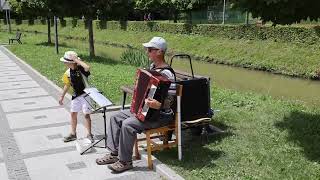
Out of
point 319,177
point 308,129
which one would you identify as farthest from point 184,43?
point 319,177

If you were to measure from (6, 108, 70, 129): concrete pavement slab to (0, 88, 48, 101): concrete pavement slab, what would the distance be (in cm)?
212

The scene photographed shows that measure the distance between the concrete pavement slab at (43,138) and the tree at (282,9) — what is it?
3.48 m

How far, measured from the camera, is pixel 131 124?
19.2ft

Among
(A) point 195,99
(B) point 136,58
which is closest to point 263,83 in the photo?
(B) point 136,58

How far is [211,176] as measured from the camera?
5.57 metres

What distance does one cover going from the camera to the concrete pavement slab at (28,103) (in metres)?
10.2

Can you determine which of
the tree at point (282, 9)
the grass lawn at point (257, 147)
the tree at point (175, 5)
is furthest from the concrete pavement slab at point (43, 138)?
the tree at point (175, 5)

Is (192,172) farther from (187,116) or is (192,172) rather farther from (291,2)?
(291,2)

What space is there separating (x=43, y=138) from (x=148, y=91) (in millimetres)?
2804

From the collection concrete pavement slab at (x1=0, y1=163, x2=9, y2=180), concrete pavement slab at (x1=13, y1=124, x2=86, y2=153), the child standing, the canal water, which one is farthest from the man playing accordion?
the canal water

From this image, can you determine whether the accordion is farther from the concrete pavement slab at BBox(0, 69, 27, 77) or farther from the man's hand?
the concrete pavement slab at BBox(0, 69, 27, 77)

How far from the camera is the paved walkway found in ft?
19.9

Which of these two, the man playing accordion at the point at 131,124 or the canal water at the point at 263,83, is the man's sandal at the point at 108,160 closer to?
the man playing accordion at the point at 131,124

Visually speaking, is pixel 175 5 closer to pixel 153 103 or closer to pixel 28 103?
pixel 28 103
